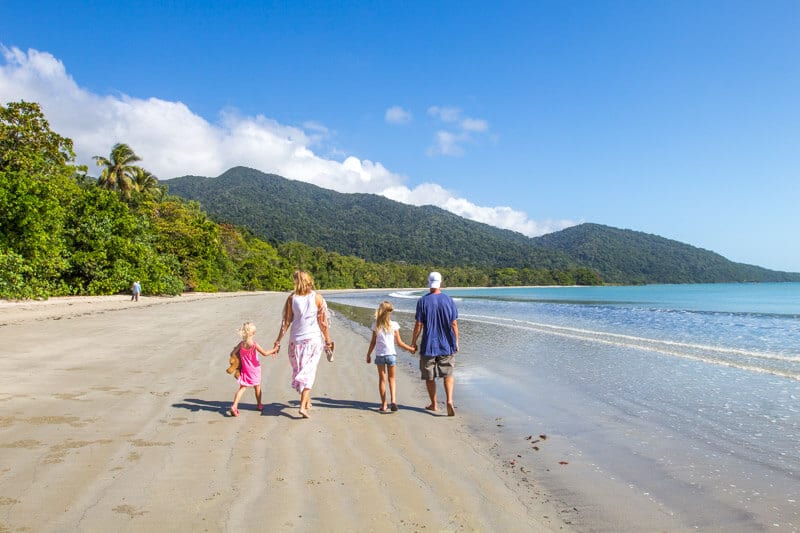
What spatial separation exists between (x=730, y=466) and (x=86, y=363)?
10625 millimetres

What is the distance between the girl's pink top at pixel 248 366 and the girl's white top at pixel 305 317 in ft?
2.31

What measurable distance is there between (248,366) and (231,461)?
210cm

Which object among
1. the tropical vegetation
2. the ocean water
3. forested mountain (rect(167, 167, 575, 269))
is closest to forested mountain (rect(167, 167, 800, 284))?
forested mountain (rect(167, 167, 575, 269))

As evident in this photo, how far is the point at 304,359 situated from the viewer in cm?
629

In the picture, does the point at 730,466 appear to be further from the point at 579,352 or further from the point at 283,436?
the point at 579,352

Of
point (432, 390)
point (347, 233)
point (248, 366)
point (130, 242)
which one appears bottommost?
point (432, 390)

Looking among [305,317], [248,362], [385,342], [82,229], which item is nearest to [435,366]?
[385,342]

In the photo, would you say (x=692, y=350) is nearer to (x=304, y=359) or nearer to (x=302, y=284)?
(x=304, y=359)

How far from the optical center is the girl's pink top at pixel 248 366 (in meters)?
6.49

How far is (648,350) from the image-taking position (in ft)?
48.2

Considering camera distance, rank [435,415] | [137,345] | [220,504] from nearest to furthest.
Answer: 1. [220,504]
2. [435,415]
3. [137,345]

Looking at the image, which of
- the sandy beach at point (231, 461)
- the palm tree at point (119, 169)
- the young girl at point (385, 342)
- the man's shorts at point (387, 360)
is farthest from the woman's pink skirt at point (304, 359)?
the palm tree at point (119, 169)

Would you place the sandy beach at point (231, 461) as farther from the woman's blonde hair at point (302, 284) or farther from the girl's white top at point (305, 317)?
the woman's blonde hair at point (302, 284)

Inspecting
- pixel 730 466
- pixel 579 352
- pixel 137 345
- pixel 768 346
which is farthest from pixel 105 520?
pixel 768 346
